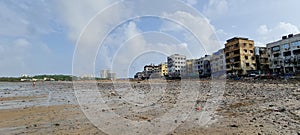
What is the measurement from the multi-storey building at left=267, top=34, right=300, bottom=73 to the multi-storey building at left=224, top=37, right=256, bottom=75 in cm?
602

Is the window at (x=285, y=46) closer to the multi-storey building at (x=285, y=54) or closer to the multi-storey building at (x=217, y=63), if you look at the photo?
the multi-storey building at (x=285, y=54)

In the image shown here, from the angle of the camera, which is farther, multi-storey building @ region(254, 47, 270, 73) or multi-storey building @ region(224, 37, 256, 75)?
multi-storey building @ region(254, 47, 270, 73)

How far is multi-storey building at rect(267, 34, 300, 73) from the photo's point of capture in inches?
1941

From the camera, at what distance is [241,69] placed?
61.5 metres

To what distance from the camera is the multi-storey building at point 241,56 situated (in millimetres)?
61562

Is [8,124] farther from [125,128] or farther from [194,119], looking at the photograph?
[194,119]

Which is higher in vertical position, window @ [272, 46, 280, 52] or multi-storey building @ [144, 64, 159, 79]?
window @ [272, 46, 280, 52]

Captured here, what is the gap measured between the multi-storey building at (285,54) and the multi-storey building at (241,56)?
602cm

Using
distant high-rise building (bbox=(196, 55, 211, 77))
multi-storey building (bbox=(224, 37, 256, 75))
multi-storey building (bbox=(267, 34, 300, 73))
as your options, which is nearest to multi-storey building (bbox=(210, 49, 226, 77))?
distant high-rise building (bbox=(196, 55, 211, 77))

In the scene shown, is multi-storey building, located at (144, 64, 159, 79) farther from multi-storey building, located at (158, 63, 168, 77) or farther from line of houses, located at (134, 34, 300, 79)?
line of houses, located at (134, 34, 300, 79)

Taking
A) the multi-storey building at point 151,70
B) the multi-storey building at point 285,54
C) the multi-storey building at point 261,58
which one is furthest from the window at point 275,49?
the multi-storey building at point 151,70

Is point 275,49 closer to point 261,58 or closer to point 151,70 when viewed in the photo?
point 261,58

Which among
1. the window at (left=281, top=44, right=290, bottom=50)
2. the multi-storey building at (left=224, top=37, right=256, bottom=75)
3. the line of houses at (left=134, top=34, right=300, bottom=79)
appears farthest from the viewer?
the multi-storey building at (left=224, top=37, right=256, bottom=75)

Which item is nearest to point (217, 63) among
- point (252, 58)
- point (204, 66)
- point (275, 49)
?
point (204, 66)
